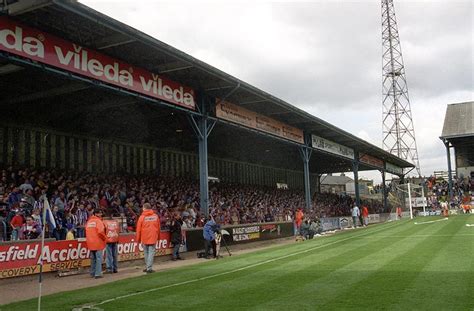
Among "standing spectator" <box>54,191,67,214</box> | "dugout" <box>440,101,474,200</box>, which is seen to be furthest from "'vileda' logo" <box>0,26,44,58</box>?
"dugout" <box>440,101,474,200</box>

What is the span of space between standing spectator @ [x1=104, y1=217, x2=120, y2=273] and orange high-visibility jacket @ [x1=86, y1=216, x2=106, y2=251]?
0.34 m

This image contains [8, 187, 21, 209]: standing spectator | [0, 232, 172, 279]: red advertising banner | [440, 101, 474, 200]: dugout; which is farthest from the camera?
[440, 101, 474, 200]: dugout

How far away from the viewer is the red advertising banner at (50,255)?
11414 mm

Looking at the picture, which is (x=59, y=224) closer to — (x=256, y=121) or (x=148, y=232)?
(x=148, y=232)

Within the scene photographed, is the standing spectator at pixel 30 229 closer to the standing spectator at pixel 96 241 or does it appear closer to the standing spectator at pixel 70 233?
the standing spectator at pixel 70 233

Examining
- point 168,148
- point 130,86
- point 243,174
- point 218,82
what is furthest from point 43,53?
point 243,174

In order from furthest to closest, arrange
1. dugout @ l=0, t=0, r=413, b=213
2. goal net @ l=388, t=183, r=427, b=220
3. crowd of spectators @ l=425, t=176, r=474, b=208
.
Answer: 1. goal net @ l=388, t=183, r=427, b=220
2. crowd of spectators @ l=425, t=176, r=474, b=208
3. dugout @ l=0, t=0, r=413, b=213

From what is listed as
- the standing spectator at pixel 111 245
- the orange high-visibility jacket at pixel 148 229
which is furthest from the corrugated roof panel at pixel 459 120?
the standing spectator at pixel 111 245

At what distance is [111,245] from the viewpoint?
13141 millimetres

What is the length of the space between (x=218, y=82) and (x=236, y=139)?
1165 centimetres

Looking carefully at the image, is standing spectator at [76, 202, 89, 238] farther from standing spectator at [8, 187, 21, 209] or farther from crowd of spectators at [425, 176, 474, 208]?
crowd of spectators at [425, 176, 474, 208]

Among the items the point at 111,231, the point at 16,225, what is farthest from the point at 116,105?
the point at 111,231

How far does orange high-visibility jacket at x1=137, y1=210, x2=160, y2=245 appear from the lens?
12.6m

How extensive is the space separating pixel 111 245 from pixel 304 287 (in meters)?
6.63
